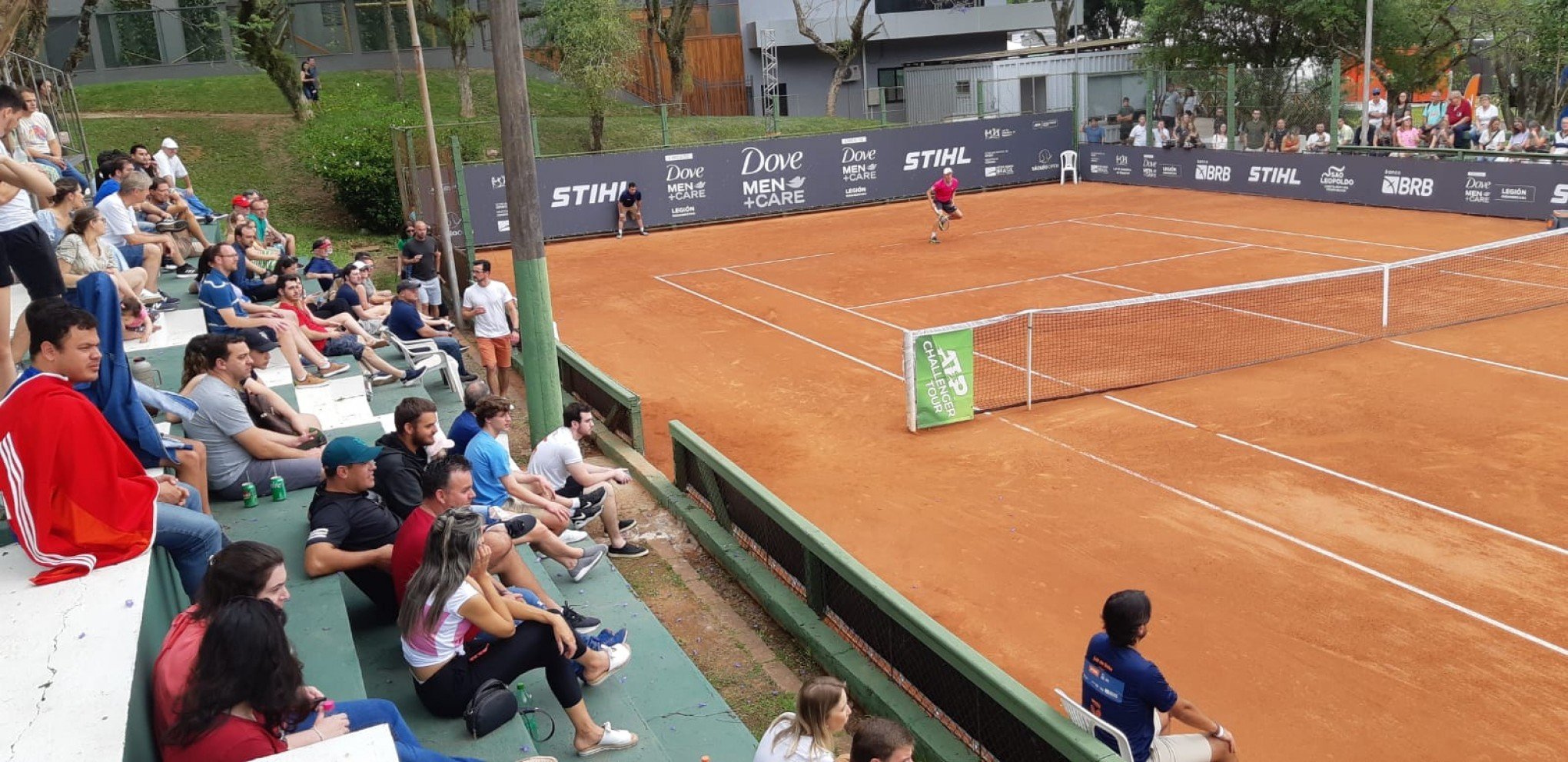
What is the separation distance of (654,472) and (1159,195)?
2549cm

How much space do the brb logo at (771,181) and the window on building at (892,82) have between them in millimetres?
21243

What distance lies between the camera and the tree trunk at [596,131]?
1599 inches

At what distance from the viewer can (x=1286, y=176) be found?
1318 inches

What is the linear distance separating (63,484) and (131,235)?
10.4 m

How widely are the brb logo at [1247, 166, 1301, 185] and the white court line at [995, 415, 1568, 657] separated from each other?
22.2 meters

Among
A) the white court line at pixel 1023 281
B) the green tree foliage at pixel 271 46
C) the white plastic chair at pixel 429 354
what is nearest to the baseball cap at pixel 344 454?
the white plastic chair at pixel 429 354

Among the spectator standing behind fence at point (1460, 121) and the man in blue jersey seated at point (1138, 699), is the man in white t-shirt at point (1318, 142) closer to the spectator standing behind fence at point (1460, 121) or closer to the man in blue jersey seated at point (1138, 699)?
the spectator standing behind fence at point (1460, 121)

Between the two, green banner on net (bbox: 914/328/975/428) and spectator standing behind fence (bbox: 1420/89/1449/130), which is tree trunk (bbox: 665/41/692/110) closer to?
spectator standing behind fence (bbox: 1420/89/1449/130)

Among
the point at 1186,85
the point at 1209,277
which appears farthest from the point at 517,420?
the point at 1186,85

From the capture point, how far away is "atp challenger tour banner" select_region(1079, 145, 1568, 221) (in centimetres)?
2791

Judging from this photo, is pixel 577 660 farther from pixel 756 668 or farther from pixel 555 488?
pixel 555 488

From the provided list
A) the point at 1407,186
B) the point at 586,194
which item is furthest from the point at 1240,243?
the point at 586,194

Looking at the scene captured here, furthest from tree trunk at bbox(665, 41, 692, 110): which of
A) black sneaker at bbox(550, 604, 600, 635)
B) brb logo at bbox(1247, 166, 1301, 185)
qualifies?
black sneaker at bbox(550, 604, 600, 635)

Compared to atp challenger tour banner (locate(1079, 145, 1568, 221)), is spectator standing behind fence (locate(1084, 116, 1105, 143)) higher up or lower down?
higher up
